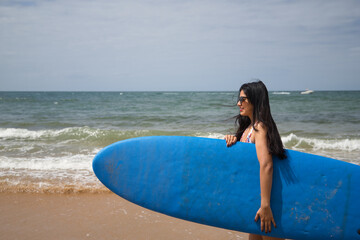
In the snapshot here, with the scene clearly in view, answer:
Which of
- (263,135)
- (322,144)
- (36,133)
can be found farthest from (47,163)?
(322,144)

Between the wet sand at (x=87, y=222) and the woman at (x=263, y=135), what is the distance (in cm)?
99

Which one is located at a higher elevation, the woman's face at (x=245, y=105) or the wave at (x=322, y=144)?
the woman's face at (x=245, y=105)

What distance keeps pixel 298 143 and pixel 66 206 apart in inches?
237

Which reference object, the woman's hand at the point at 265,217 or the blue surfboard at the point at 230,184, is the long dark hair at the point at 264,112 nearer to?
the blue surfboard at the point at 230,184

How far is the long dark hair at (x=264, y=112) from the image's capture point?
1.58 meters

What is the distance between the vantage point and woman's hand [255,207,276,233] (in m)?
1.69

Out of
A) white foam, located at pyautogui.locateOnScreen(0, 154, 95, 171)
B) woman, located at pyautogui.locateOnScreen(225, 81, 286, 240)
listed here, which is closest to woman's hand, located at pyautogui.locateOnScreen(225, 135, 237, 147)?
woman, located at pyautogui.locateOnScreen(225, 81, 286, 240)

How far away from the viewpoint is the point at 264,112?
1.62 meters

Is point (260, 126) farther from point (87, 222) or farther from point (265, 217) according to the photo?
point (87, 222)

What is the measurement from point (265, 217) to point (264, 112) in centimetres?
64

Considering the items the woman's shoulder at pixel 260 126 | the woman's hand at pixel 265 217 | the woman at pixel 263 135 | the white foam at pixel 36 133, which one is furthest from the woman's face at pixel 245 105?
the white foam at pixel 36 133

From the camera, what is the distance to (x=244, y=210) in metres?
1.81

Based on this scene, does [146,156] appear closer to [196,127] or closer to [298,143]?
[298,143]

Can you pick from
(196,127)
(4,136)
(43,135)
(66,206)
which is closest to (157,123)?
(196,127)
